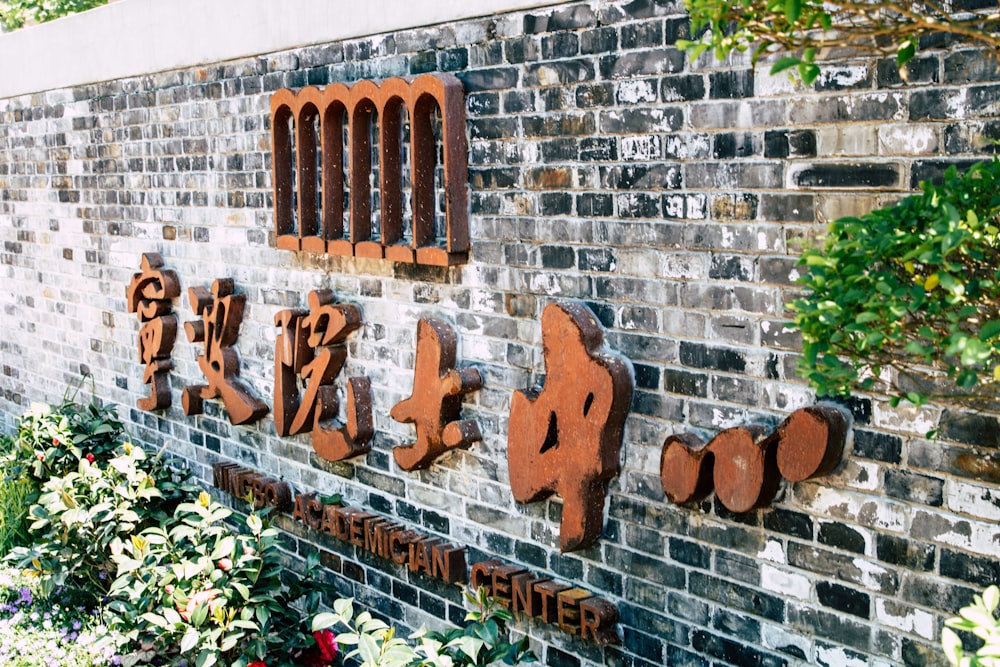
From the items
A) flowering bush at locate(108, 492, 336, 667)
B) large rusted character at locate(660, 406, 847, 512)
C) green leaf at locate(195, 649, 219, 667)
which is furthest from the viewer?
flowering bush at locate(108, 492, 336, 667)

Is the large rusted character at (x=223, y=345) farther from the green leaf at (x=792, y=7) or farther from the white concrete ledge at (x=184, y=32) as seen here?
the green leaf at (x=792, y=7)

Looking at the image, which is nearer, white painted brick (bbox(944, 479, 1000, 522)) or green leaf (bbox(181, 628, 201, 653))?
white painted brick (bbox(944, 479, 1000, 522))

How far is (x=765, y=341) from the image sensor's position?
297 centimetres

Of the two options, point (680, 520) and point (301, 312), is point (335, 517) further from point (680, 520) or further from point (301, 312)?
point (680, 520)

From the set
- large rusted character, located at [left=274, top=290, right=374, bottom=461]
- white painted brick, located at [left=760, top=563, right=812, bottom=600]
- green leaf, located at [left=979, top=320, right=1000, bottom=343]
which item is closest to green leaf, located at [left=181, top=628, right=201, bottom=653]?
large rusted character, located at [left=274, top=290, right=374, bottom=461]

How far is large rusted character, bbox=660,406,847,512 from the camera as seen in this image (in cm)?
278

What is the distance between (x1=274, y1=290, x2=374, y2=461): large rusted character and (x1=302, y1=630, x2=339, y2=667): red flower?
83 centimetres

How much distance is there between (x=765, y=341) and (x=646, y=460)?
614 millimetres

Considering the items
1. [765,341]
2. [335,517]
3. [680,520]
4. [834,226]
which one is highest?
[834,226]

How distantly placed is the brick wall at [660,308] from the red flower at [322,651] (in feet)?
1.42

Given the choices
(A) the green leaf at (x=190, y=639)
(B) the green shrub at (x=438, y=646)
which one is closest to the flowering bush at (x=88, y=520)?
(A) the green leaf at (x=190, y=639)

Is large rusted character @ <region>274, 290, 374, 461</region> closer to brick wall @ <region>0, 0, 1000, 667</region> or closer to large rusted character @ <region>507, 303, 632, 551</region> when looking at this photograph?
brick wall @ <region>0, 0, 1000, 667</region>

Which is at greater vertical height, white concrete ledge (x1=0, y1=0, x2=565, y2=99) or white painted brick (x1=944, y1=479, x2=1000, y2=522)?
white concrete ledge (x1=0, y1=0, x2=565, y2=99)

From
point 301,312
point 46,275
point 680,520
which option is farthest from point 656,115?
point 46,275
